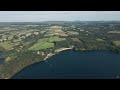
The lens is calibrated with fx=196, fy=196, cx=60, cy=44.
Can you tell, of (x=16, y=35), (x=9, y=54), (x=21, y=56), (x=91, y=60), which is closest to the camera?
(x=16, y=35)

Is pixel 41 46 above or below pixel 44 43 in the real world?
below
